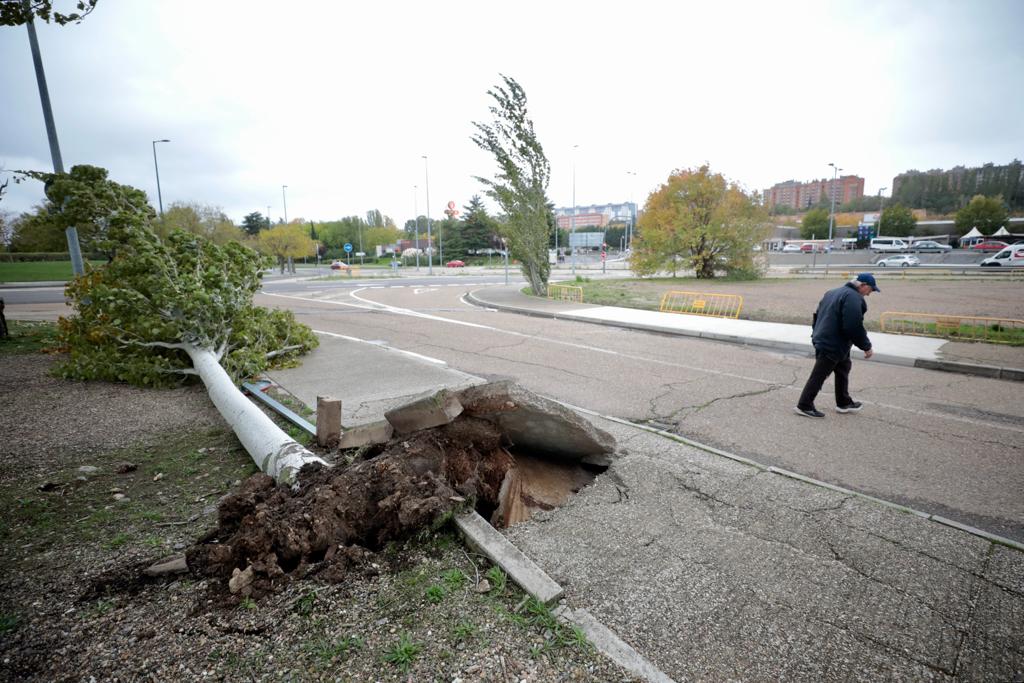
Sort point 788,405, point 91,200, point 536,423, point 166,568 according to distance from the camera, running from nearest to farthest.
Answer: point 166,568 → point 536,423 → point 788,405 → point 91,200

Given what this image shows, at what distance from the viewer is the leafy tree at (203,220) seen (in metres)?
38.0

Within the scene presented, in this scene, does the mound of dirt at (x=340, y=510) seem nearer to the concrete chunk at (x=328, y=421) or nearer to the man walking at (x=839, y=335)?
the concrete chunk at (x=328, y=421)

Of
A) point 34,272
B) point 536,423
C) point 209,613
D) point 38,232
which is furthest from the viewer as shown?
point 34,272

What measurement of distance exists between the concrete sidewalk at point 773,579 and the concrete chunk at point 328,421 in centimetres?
207

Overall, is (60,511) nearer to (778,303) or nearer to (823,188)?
(778,303)

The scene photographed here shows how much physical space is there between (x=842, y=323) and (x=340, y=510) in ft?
19.1

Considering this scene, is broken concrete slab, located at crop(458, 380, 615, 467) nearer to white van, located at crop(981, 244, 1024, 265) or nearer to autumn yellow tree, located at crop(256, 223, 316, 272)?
white van, located at crop(981, 244, 1024, 265)

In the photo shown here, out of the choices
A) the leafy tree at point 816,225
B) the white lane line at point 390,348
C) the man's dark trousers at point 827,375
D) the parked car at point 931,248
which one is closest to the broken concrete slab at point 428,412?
the man's dark trousers at point 827,375

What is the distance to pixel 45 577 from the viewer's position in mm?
2928

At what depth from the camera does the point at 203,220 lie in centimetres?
4347

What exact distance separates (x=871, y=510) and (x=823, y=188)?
180342mm

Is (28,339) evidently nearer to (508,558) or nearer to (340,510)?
(340,510)

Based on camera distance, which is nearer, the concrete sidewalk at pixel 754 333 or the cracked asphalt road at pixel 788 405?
the cracked asphalt road at pixel 788 405

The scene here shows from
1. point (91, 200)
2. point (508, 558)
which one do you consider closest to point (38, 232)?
point (91, 200)
